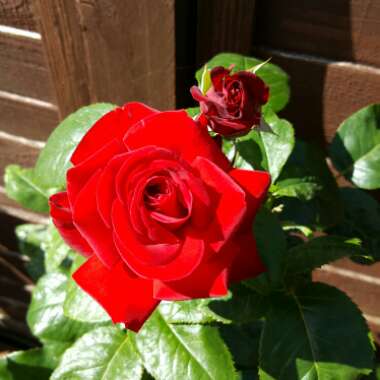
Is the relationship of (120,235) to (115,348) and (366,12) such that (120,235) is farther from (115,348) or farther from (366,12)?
(366,12)

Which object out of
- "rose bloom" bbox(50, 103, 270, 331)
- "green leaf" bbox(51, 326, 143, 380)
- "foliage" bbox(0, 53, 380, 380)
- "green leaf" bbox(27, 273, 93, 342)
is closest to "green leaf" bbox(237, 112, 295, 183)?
"foliage" bbox(0, 53, 380, 380)

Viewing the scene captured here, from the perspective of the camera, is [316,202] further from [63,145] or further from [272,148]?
[63,145]

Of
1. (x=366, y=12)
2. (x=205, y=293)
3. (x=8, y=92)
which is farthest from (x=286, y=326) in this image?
(x=8, y=92)

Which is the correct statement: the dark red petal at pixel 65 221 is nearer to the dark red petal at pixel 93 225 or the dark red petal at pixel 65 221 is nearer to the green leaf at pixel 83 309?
the dark red petal at pixel 93 225

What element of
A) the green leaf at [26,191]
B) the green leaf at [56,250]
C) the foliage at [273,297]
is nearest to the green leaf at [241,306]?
the foliage at [273,297]

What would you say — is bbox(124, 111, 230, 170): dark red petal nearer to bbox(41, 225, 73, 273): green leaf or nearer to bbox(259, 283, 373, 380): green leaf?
bbox(259, 283, 373, 380): green leaf

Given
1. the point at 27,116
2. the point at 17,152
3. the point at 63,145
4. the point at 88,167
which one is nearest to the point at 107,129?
the point at 88,167
